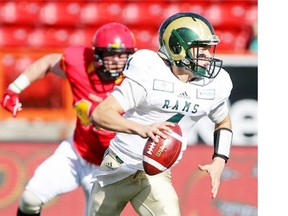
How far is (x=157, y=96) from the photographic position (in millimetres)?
4016

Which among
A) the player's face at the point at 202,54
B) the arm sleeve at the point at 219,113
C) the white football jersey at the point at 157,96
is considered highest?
the player's face at the point at 202,54

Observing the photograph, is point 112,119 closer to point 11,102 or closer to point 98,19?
point 11,102

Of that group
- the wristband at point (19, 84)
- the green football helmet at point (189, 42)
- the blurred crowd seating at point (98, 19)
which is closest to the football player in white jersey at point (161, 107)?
the green football helmet at point (189, 42)

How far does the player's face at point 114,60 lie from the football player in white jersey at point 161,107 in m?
1.16

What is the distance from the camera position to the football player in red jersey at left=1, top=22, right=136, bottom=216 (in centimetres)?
542

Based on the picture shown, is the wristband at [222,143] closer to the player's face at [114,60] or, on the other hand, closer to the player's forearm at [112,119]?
the player's forearm at [112,119]

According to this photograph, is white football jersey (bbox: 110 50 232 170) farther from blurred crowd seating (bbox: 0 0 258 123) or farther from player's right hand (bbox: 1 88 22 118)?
blurred crowd seating (bbox: 0 0 258 123)

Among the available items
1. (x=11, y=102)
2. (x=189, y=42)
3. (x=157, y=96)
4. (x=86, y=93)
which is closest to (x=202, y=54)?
(x=189, y=42)

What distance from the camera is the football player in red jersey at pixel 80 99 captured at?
5418 millimetres

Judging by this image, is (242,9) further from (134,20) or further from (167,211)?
(167,211)
